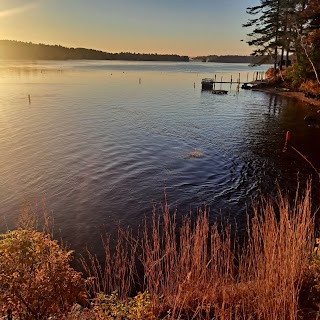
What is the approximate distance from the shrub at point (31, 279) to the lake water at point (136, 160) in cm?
731

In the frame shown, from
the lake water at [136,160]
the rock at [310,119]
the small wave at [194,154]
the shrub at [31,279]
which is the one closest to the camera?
the shrub at [31,279]

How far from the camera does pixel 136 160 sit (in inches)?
924

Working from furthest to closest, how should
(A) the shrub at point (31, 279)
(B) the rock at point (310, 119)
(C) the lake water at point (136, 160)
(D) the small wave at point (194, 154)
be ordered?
1. (B) the rock at point (310, 119)
2. (D) the small wave at point (194, 154)
3. (C) the lake water at point (136, 160)
4. (A) the shrub at point (31, 279)

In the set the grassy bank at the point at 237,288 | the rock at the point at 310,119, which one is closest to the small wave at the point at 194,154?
the grassy bank at the point at 237,288

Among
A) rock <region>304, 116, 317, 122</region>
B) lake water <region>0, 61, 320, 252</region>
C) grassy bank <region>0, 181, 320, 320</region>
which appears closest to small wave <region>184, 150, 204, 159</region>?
lake water <region>0, 61, 320, 252</region>

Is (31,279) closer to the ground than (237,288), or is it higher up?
higher up

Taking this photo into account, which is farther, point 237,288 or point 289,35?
point 289,35

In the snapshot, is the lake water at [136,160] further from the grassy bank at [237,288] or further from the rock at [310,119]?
the grassy bank at [237,288]

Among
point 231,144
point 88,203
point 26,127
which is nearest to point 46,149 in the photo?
point 26,127

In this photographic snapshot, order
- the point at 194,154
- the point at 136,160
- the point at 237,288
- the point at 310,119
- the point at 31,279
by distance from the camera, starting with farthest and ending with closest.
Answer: the point at 310,119
the point at 194,154
the point at 136,160
the point at 237,288
the point at 31,279

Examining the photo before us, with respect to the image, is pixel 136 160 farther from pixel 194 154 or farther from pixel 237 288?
pixel 237 288

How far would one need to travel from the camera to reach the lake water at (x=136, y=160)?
15.9 metres

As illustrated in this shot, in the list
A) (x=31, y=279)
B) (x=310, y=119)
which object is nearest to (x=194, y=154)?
(x=310, y=119)

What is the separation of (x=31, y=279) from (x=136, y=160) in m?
18.4
